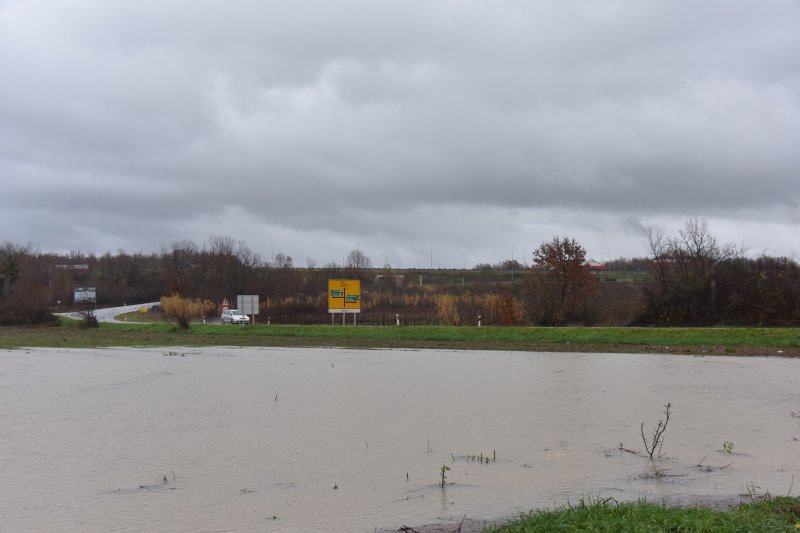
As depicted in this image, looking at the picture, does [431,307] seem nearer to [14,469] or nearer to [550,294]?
[550,294]

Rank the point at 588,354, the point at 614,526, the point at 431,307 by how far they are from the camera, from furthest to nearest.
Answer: the point at 431,307
the point at 588,354
the point at 614,526

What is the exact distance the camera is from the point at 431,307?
60.7 metres

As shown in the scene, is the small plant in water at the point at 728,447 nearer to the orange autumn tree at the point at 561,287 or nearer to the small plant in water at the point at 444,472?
the small plant in water at the point at 444,472

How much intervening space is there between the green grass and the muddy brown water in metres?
1.15

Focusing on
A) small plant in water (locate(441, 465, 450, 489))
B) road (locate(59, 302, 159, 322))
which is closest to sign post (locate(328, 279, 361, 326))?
road (locate(59, 302, 159, 322))

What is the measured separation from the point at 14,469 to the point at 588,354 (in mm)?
22318

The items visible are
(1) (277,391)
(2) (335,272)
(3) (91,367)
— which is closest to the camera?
(1) (277,391)

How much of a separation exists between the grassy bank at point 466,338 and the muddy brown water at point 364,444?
9.02 meters

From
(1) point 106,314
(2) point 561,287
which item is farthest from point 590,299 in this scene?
(1) point 106,314

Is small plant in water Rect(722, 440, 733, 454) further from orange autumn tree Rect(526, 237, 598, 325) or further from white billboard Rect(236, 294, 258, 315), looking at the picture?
white billboard Rect(236, 294, 258, 315)

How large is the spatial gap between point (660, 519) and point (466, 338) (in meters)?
30.7

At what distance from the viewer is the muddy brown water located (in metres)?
8.45

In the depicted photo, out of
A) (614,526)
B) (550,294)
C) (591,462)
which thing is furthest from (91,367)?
(550,294)

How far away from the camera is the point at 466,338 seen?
122 feet
